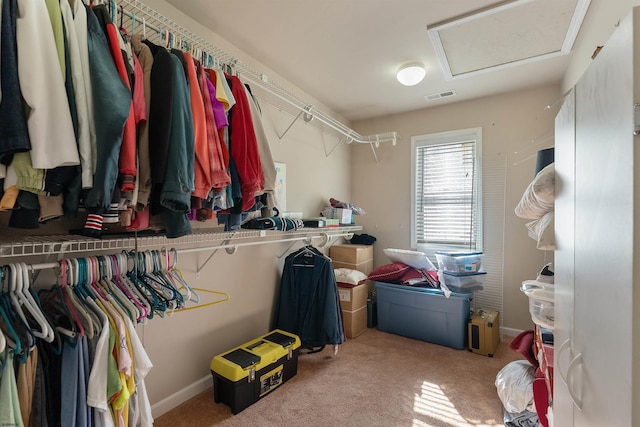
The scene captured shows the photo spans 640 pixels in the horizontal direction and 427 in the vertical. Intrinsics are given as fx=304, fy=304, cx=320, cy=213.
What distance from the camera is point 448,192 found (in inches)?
130

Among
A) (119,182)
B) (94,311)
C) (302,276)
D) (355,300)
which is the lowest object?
(355,300)

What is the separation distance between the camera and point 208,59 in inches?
62.1

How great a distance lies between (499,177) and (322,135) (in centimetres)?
185

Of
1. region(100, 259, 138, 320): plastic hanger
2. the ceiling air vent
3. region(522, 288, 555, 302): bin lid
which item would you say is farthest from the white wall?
region(100, 259, 138, 320): plastic hanger

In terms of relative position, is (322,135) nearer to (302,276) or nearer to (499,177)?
(302,276)

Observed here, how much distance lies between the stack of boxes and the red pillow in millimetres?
155

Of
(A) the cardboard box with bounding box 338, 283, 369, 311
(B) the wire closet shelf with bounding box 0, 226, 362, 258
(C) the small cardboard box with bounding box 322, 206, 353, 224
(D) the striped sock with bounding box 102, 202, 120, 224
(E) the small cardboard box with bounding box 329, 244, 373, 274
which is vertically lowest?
(A) the cardboard box with bounding box 338, 283, 369, 311

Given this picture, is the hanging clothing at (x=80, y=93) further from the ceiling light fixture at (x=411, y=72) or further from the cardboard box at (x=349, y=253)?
the cardboard box at (x=349, y=253)

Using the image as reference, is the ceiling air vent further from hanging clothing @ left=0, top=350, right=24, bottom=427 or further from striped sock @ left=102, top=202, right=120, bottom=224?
hanging clothing @ left=0, top=350, right=24, bottom=427

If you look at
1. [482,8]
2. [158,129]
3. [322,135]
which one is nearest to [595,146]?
[158,129]

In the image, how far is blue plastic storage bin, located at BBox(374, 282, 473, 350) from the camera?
2695 mm

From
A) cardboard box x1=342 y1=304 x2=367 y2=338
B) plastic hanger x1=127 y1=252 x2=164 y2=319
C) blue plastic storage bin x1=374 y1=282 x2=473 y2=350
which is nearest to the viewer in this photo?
plastic hanger x1=127 y1=252 x2=164 y2=319

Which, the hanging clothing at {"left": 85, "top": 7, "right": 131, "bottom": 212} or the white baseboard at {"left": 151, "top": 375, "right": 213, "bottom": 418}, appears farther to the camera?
the white baseboard at {"left": 151, "top": 375, "right": 213, "bottom": 418}

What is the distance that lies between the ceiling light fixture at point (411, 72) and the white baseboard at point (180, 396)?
8.75ft
